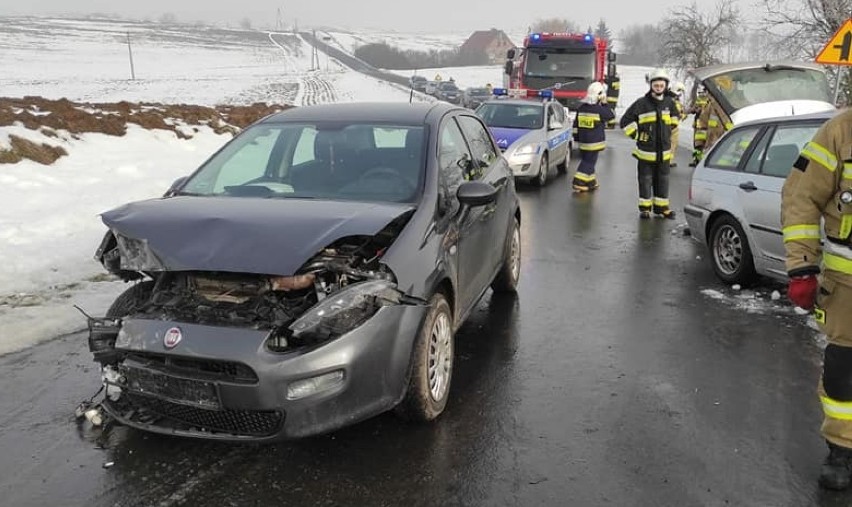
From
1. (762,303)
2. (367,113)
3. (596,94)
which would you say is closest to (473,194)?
(367,113)

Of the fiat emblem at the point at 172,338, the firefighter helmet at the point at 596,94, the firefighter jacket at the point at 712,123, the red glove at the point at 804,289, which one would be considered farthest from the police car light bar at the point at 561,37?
the fiat emblem at the point at 172,338

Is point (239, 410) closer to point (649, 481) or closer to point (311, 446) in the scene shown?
point (311, 446)

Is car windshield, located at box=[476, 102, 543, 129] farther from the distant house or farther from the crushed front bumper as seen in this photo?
the distant house

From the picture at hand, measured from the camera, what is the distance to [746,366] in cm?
456

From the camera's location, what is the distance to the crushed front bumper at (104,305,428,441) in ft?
9.93

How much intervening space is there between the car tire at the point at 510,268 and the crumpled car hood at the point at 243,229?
6.93 feet

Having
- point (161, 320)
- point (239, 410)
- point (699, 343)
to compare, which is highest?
point (161, 320)

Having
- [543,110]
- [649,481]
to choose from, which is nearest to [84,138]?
[543,110]

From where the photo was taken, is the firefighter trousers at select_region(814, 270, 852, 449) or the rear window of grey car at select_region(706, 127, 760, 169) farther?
the rear window of grey car at select_region(706, 127, 760, 169)

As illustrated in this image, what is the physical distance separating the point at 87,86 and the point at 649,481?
209ft

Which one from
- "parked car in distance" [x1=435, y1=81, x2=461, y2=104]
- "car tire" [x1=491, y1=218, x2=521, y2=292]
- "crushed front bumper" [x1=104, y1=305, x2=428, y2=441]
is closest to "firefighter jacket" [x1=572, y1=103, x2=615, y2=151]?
"car tire" [x1=491, y1=218, x2=521, y2=292]

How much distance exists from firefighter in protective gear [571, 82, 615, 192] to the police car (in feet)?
2.70

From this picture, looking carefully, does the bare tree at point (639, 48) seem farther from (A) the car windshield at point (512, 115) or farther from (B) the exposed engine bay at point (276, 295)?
(B) the exposed engine bay at point (276, 295)

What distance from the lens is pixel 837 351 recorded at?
124 inches
